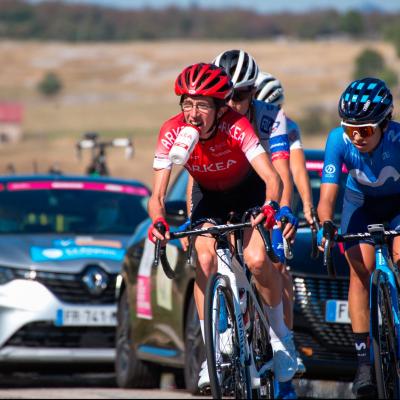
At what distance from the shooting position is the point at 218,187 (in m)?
8.29

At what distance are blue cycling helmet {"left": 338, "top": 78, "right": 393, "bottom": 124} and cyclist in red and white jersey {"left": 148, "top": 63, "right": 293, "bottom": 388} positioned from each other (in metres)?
0.57

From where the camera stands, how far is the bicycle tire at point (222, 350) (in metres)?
7.39

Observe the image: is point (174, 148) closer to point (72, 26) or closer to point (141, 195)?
point (141, 195)

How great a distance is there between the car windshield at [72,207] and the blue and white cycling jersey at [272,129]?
397 cm

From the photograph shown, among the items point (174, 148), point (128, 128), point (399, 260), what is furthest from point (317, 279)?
point (128, 128)

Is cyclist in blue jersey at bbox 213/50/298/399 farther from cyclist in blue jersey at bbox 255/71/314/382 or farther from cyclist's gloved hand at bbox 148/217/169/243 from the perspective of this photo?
cyclist's gloved hand at bbox 148/217/169/243

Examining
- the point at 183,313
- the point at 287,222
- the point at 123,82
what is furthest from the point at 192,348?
the point at 123,82

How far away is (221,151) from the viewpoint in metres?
8.13

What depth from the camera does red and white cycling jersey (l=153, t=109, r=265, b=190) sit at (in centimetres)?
802

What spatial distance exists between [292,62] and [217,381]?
114847 mm

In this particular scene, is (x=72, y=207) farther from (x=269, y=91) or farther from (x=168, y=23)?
(x=168, y=23)

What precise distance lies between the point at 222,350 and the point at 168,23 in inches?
6912

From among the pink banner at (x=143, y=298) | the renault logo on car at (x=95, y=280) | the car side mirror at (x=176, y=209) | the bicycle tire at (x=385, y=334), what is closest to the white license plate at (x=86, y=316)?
the renault logo on car at (x=95, y=280)

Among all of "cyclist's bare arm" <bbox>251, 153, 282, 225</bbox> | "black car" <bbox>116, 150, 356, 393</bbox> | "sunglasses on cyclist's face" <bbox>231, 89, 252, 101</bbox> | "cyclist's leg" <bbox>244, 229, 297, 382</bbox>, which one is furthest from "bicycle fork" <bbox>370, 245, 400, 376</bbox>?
"sunglasses on cyclist's face" <bbox>231, 89, 252, 101</bbox>
